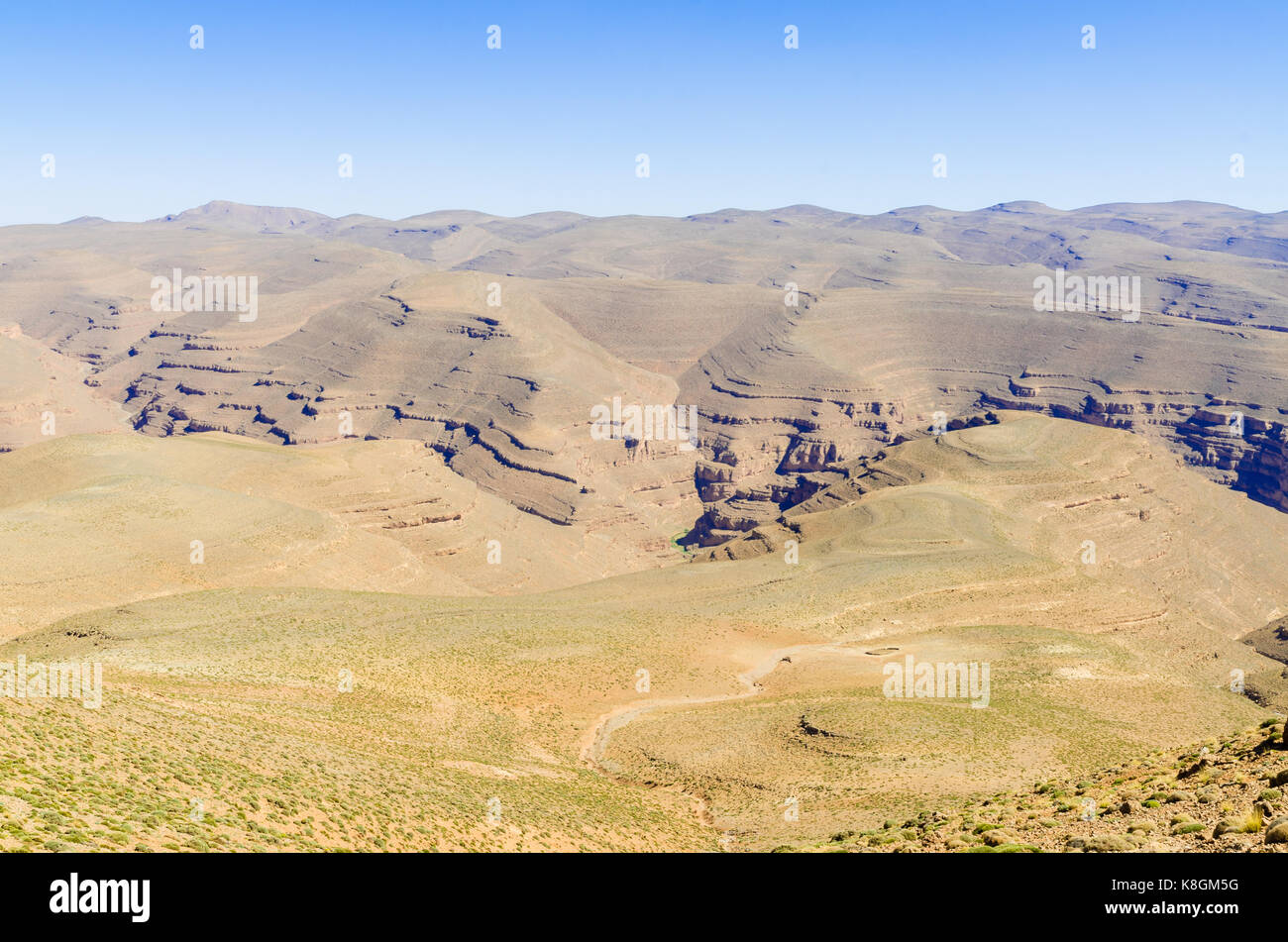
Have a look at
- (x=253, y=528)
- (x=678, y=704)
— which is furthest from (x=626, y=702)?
(x=253, y=528)

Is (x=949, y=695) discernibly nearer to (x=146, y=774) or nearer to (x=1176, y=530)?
(x=146, y=774)

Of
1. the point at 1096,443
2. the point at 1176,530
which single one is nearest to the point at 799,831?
the point at 1176,530
